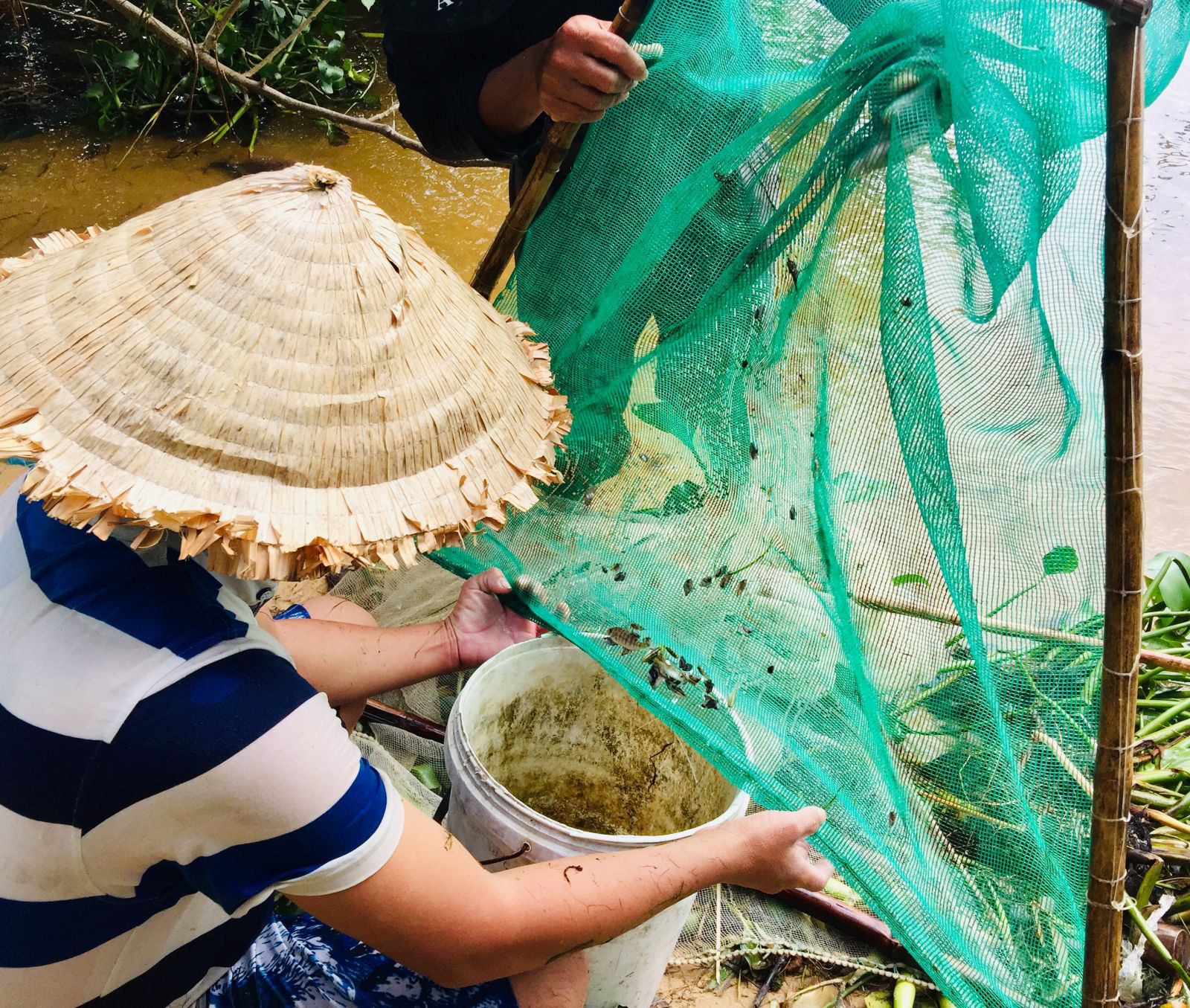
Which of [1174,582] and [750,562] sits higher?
[750,562]

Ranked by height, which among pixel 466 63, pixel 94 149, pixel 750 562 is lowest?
pixel 94 149

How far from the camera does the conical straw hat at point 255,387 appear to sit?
1.04 metres

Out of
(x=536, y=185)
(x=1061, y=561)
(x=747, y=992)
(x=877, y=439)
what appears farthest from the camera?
(x=747, y=992)

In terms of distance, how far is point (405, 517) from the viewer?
44.3 inches

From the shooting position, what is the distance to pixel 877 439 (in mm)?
1422

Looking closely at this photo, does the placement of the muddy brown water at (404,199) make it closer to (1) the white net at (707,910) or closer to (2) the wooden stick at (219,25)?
(2) the wooden stick at (219,25)

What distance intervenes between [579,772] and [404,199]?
3.28 metres

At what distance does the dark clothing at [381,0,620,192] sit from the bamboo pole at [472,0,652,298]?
1.19 ft

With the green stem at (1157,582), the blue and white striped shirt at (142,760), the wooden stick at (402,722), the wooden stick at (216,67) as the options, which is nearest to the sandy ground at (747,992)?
the wooden stick at (402,722)

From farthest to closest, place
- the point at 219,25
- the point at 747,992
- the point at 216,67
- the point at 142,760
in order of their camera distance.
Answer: the point at 216,67 → the point at 219,25 → the point at 747,992 → the point at 142,760

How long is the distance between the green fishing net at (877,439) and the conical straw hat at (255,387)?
0.48m

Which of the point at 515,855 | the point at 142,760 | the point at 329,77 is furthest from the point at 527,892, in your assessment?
the point at 329,77

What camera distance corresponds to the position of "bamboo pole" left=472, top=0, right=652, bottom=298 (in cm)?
157

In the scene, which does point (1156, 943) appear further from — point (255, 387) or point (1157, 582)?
point (255, 387)
